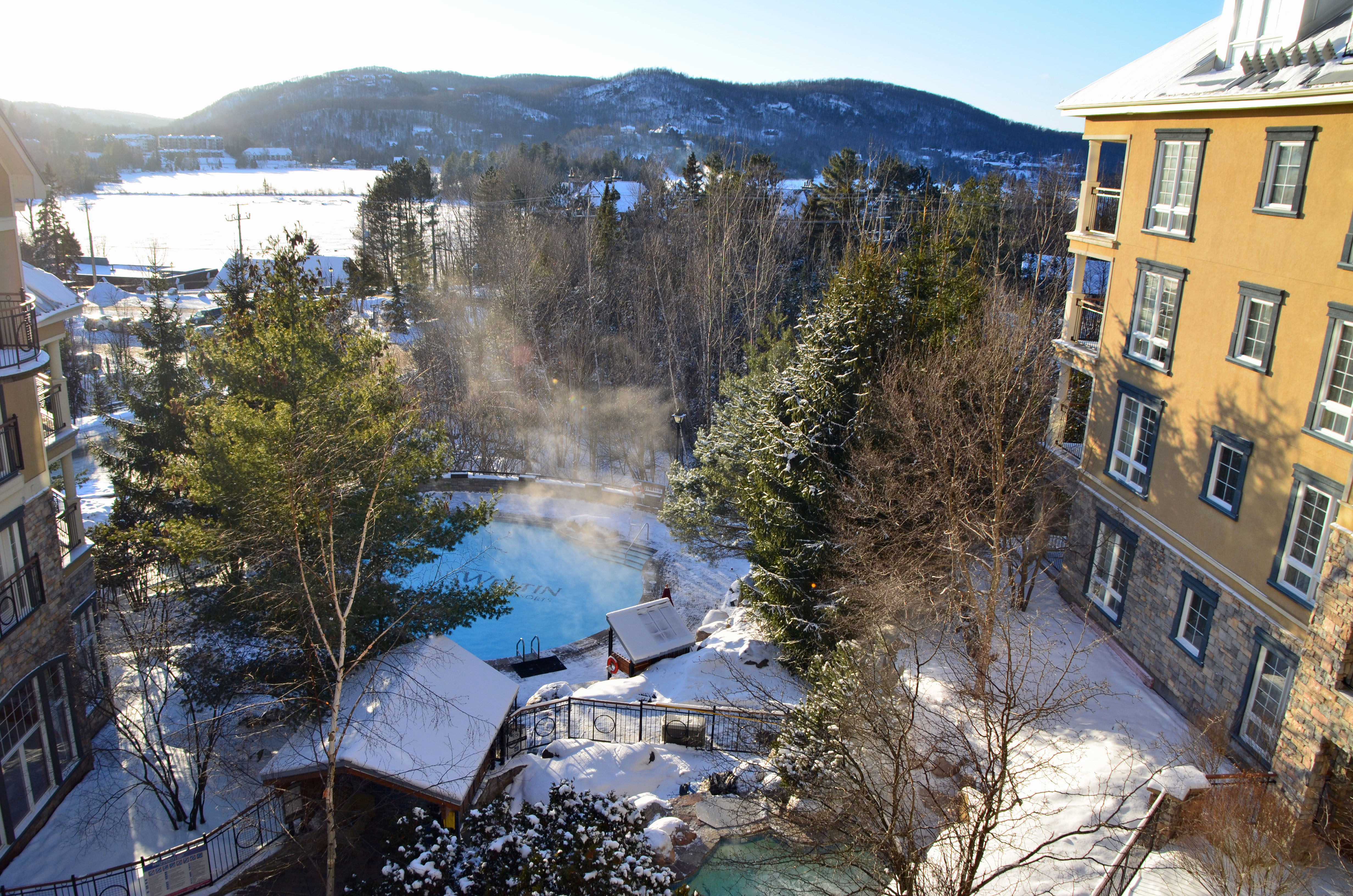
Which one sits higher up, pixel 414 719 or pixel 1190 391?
pixel 1190 391

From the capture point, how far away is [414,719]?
12383 mm

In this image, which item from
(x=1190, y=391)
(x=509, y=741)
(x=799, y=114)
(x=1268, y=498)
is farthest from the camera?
(x=799, y=114)

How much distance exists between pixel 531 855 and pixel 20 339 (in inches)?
441

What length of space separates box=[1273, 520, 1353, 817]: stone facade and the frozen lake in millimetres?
69868

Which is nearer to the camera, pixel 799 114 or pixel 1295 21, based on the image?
pixel 1295 21

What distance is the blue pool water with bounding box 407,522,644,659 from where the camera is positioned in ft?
76.4

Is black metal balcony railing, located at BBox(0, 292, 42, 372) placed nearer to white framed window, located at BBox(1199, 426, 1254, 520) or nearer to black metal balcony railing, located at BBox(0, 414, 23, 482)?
black metal balcony railing, located at BBox(0, 414, 23, 482)

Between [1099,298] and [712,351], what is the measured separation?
20410 mm

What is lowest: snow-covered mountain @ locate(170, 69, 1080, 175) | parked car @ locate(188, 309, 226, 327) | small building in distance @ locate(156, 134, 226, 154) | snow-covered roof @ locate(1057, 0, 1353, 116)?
parked car @ locate(188, 309, 226, 327)

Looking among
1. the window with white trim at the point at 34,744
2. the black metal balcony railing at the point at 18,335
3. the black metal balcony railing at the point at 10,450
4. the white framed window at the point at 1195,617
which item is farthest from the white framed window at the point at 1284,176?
the window with white trim at the point at 34,744

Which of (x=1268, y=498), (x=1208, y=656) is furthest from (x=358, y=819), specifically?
(x=1268, y=498)

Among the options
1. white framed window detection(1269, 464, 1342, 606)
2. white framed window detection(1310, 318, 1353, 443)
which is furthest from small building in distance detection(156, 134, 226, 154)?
white framed window detection(1269, 464, 1342, 606)

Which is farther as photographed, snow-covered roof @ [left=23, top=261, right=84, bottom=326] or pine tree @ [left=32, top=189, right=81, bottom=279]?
pine tree @ [left=32, top=189, right=81, bottom=279]

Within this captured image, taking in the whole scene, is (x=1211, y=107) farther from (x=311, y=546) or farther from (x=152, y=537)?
(x=152, y=537)
